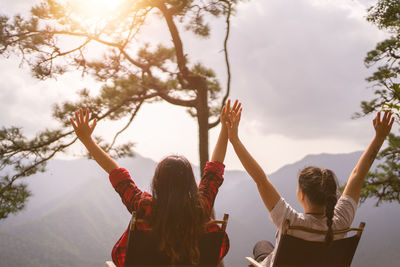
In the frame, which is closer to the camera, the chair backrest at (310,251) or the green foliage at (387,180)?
the chair backrest at (310,251)

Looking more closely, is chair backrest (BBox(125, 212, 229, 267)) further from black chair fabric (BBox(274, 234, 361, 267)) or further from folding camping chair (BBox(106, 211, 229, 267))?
black chair fabric (BBox(274, 234, 361, 267))

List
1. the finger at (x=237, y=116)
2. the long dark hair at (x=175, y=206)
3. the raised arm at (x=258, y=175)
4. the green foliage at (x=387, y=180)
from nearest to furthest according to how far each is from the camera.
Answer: the long dark hair at (x=175, y=206)
the raised arm at (x=258, y=175)
the finger at (x=237, y=116)
the green foliage at (x=387, y=180)

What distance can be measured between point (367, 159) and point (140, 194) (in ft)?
3.62

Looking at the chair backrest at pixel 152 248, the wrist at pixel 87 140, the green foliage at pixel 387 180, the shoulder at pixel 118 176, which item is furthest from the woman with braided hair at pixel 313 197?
the green foliage at pixel 387 180

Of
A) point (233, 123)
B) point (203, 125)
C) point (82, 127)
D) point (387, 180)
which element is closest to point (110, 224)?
point (203, 125)

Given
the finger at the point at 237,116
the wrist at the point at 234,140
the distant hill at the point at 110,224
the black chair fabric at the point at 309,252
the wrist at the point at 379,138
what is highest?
the finger at the point at 237,116

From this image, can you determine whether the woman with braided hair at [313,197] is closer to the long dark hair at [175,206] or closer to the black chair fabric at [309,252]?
the black chair fabric at [309,252]

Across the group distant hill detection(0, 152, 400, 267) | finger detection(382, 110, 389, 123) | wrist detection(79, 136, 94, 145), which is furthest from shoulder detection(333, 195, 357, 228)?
distant hill detection(0, 152, 400, 267)

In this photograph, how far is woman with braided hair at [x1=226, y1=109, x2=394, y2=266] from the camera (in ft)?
4.12

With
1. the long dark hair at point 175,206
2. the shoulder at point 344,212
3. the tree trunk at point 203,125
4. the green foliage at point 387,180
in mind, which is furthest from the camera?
the green foliage at point 387,180

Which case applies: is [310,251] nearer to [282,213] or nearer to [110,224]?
[282,213]

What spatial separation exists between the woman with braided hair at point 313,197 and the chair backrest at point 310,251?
0.04m

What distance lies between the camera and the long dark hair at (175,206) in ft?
3.63

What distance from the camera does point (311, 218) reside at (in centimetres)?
132
